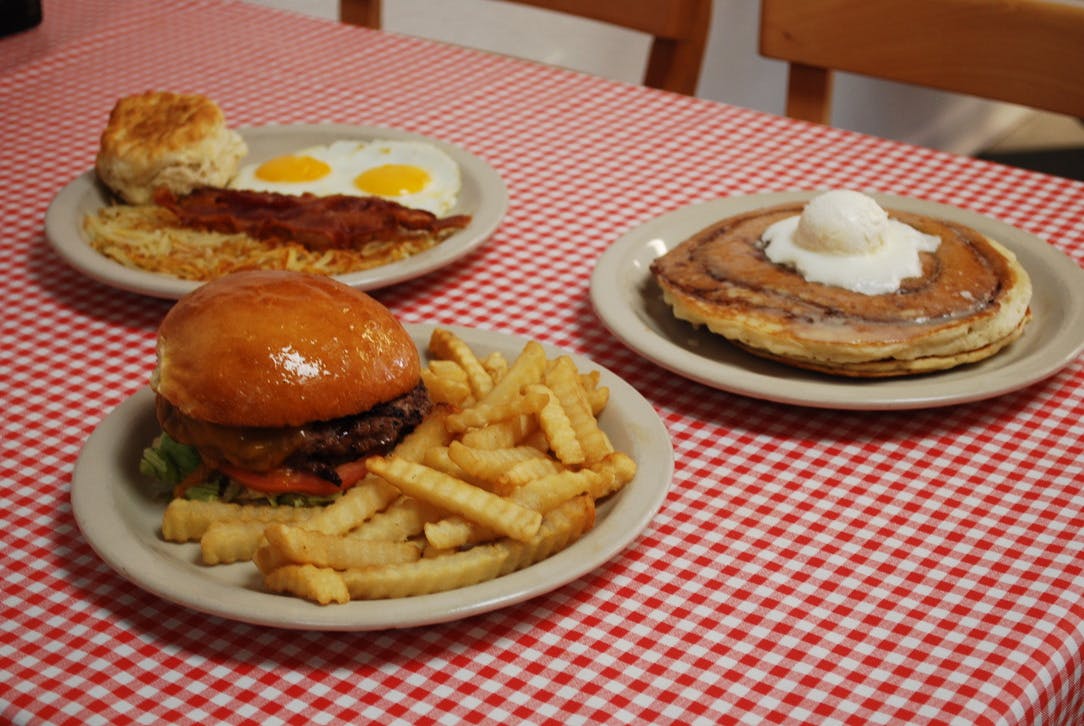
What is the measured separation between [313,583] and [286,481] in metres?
A: 0.23

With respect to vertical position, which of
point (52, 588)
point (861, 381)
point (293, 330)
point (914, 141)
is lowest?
point (914, 141)

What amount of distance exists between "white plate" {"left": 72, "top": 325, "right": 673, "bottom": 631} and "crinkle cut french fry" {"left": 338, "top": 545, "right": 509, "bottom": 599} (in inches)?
0.5

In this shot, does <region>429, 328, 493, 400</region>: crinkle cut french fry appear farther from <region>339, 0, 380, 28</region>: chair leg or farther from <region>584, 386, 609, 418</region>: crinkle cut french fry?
<region>339, 0, 380, 28</region>: chair leg

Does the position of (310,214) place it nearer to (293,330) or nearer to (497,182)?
(497,182)

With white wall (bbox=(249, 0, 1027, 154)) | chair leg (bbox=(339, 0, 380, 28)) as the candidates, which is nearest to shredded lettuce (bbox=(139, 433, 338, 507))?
chair leg (bbox=(339, 0, 380, 28))

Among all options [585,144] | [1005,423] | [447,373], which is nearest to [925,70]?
[585,144]

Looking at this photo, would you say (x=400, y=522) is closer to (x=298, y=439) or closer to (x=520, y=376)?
(x=298, y=439)

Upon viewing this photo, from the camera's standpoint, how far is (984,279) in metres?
1.96

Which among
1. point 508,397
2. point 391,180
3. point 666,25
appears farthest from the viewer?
point 666,25

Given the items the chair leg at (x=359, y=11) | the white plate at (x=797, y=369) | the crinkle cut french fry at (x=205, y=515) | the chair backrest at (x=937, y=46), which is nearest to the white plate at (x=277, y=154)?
the white plate at (x=797, y=369)

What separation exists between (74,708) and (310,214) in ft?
3.80

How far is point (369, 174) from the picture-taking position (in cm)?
255

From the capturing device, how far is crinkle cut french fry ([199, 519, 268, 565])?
1500 mm

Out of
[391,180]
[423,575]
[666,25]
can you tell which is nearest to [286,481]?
[423,575]
